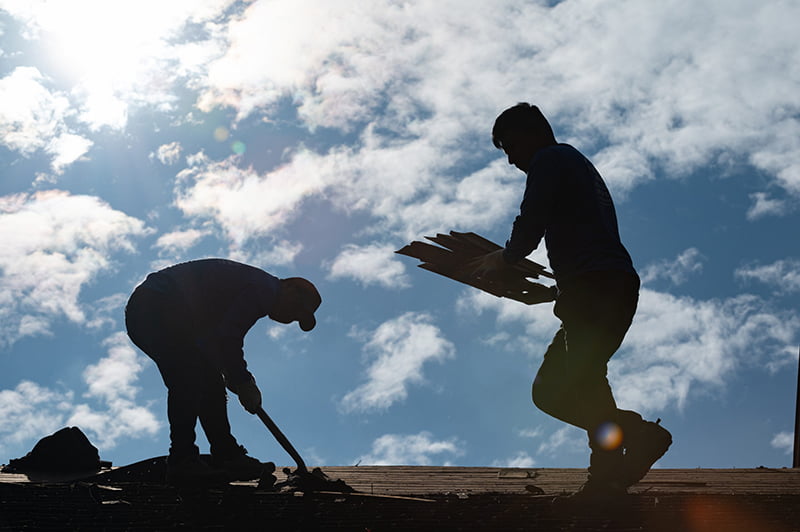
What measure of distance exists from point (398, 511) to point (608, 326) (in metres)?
1.30

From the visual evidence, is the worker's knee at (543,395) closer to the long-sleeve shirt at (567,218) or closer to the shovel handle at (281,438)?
the long-sleeve shirt at (567,218)

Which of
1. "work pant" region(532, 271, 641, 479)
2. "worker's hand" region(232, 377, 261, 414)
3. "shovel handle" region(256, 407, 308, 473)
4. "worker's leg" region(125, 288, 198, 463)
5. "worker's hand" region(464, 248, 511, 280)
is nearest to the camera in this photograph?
"work pant" region(532, 271, 641, 479)

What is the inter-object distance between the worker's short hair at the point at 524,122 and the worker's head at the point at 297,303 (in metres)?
1.76

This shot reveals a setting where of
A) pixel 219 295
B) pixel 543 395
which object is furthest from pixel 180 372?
pixel 543 395

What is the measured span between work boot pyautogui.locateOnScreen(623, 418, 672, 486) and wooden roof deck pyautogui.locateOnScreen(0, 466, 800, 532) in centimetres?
10

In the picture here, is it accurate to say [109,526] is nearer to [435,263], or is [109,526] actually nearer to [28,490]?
[28,490]

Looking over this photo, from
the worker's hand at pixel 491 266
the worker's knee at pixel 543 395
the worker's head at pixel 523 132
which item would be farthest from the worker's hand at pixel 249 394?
→ the worker's head at pixel 523 132

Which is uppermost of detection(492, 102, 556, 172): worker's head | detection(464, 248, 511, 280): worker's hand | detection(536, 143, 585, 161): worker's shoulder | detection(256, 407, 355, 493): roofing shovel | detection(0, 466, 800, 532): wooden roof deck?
detection(492, 102, 556, 172): worker's head

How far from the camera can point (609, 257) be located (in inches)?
140

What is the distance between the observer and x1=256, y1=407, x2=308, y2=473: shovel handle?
191 inches

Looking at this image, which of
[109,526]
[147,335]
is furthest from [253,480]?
[109,526]

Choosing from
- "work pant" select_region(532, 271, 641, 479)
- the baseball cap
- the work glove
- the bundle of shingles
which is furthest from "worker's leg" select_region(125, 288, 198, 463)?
"work pant" select_region(532, 271, 641, 479)

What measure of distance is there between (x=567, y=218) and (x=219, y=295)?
2.33 meters

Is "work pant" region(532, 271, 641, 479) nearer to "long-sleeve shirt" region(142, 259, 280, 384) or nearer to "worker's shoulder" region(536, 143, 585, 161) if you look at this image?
"worker's shoulder" region(536, 143, 585, 161)
